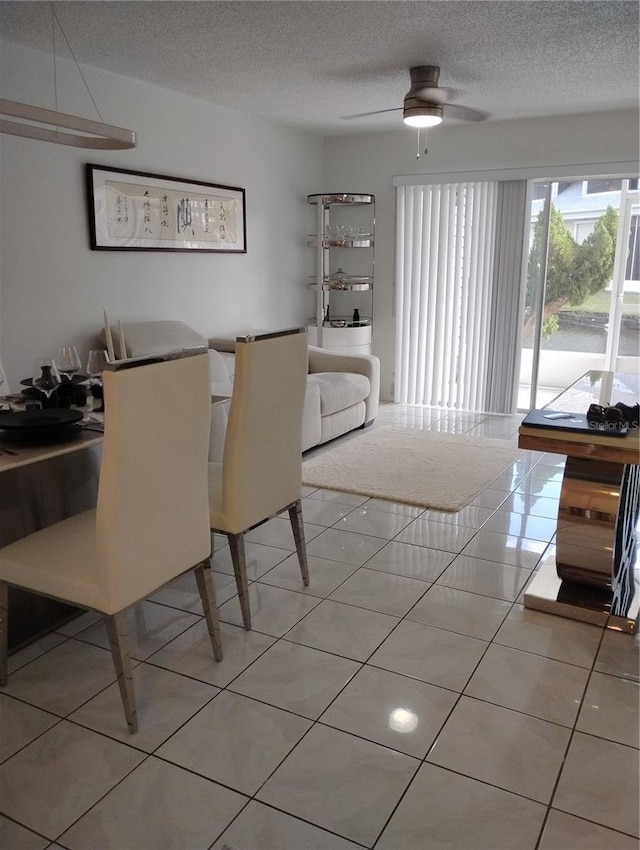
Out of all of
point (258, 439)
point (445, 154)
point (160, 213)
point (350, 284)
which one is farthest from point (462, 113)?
point (258, 439)

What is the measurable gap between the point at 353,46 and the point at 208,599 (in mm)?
3002

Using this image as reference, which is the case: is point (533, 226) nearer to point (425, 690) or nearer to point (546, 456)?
point (546, 456)

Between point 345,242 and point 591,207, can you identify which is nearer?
point 345,242

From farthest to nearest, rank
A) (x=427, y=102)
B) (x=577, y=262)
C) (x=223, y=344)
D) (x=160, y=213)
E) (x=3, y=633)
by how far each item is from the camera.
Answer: (x=577, y=262) < (x=223, y=344) < (x=160, y=213) < (x=427, y=102) < (x=3, y=633)

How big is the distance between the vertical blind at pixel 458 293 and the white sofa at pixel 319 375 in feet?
3.28

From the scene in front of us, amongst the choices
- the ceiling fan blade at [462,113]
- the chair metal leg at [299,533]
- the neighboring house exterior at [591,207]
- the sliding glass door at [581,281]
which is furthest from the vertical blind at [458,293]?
the chair metal leg at [299,533]

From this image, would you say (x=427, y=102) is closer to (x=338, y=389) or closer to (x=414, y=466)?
(x=338, y=389)

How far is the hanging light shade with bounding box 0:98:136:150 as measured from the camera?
7.70 ft

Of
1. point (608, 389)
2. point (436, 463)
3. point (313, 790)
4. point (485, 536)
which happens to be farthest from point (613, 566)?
point (436, 463)

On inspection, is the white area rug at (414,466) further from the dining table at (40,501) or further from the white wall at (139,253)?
the dining table at (40,501)

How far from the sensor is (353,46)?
3.66 meters

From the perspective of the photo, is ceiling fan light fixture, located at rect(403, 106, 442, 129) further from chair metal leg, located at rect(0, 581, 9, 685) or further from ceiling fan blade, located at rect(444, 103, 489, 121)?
chair metal leg, located at rect(0, 581, 9, 685)

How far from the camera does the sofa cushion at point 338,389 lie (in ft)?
16.5

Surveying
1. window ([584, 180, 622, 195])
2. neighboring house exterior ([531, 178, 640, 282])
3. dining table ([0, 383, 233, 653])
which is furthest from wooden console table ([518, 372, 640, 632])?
window ([584, 180, 622, 195])
